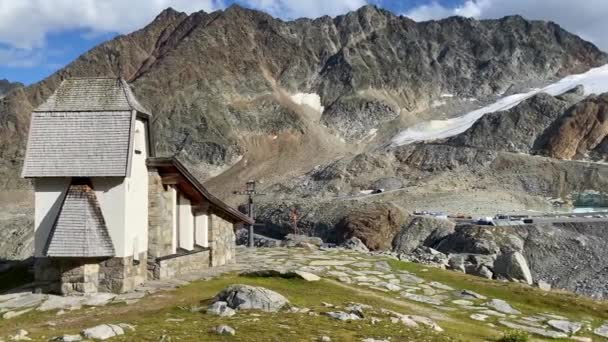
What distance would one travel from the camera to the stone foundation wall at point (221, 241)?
28.2 m

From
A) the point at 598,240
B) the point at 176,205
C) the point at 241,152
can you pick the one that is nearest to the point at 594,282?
the point at 598,240

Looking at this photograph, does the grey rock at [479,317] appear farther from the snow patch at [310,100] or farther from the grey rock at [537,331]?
the snow patch at [310,100]

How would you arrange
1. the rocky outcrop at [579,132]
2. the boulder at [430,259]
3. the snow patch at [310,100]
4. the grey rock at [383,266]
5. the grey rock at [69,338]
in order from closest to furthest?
the grey rock at [69,338] < the grey rock at [383,266] < the boulder at [430,259] < the rocky outcrop at [579,132] < the snow patch at [310,100]

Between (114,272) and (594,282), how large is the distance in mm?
37624

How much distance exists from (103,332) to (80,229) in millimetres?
8112

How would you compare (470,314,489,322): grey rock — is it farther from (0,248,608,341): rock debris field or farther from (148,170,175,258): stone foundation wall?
(148,170,175,258): stone foundation wall

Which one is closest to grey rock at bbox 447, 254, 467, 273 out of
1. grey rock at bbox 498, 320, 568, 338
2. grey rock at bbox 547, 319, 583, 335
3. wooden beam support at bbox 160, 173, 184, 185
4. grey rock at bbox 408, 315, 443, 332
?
grey rock at bbox 547, 319, 583, 335

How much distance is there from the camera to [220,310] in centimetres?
1566

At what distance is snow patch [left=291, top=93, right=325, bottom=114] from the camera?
17700cm

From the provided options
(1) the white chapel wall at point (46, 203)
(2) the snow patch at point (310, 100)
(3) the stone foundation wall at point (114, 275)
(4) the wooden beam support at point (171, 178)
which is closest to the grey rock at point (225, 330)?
(3) the stone foundation wall at point (114, 275)

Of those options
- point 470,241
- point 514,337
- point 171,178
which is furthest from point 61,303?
point 470,241

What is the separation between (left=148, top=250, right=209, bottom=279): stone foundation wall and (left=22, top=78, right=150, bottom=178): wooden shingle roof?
14.4ft

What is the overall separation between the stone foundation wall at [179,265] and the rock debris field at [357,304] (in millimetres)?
643

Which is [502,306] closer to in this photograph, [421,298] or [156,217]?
[421,298]
